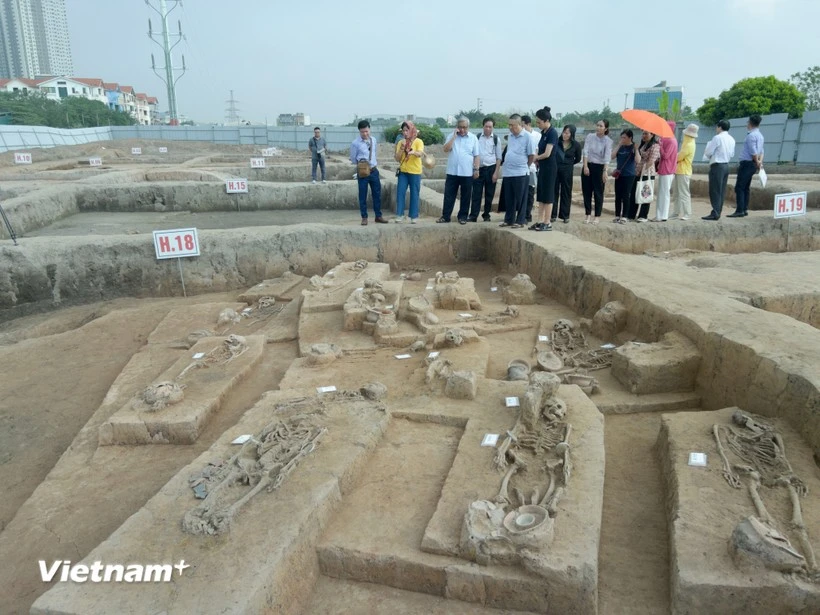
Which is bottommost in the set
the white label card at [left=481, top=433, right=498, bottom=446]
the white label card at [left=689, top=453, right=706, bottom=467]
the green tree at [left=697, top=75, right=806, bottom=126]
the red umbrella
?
the white label card at [left=481, top=433, right=498, bottom=446]

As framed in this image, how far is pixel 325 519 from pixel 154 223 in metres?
9.96

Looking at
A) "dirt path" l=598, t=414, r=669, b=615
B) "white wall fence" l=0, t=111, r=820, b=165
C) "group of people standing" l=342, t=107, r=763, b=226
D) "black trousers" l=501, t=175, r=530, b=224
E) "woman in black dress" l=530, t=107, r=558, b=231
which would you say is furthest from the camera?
"white wall fence" l=0, t=111, r=820, b=165

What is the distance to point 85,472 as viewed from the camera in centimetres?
355

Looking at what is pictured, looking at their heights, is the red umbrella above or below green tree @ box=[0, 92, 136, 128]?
below

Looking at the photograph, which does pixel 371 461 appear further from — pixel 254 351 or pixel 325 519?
pixel 254 351

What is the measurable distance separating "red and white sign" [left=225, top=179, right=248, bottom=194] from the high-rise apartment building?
8451 cm

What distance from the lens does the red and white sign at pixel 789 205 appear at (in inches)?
306

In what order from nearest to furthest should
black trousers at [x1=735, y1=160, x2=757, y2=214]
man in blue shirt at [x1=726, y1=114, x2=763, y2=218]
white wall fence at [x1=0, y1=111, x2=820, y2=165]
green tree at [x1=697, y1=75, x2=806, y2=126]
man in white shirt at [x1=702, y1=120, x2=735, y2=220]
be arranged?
man in blue shirt at [x1=726, y1=114, x2=763, y2=218], man in white shirt at [x1=702, y1=120, x2=735, y2=220], black trousers at [x1=735, y1=160, x2=757, y2=214], white wall fence at [x1=0, y1=111, x2=820, y2=165], green tree at [x1=697, y1=75, x2=806, y2=126]

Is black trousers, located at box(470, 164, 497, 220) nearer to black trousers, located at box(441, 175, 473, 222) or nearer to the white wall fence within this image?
black trousers, located at box(441, 175, 473, 222)

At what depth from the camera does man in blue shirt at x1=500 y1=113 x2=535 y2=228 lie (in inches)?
286

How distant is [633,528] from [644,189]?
20.4 feet

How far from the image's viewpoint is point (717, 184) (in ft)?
28.0

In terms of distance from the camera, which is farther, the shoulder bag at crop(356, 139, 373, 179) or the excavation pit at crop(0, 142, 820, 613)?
the shoulder bag at crop(356, 139, 373, 179)

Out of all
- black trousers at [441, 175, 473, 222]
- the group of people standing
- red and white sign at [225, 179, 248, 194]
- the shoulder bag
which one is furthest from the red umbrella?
red and white sign at [225, 179, 248, 194]
